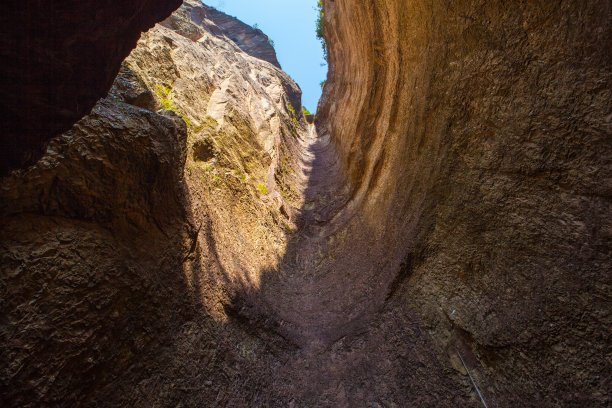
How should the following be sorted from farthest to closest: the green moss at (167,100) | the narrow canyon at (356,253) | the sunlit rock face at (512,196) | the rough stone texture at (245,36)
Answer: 1. the rough stone texture at (245,36)
2. the green moss at (167,100)
3. the sunlit rock face at (512,196)
4. the narrow canyon at (356,253)

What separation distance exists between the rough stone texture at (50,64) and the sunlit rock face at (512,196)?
14.5 feet

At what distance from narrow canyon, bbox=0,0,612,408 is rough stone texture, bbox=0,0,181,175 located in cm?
2

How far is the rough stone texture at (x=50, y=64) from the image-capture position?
87.4 inches

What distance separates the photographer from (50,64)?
248cm

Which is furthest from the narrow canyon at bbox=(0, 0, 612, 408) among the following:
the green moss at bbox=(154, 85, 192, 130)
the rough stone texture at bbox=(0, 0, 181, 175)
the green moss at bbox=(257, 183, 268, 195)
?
the green moss at bbox=(257, 183, 268, 195)

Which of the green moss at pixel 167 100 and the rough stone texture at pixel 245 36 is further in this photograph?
the rough stone texture at pixel 245 36

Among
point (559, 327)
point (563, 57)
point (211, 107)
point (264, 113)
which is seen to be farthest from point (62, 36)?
point (264, 113)

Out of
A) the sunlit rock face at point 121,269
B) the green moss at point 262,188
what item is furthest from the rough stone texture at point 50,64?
the green moss at point 262,188

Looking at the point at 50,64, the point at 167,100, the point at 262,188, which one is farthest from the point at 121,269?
the point at 262,188

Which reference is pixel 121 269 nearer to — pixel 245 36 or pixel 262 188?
pixel 262 188

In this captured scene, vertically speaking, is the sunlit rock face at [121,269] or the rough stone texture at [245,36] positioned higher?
the rough stone texture at [245,36]

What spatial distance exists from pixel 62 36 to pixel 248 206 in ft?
19.1

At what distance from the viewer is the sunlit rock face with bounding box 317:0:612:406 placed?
9.69ft

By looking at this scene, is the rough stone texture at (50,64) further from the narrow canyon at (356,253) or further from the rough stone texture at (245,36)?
the rough stone texture at (245,36)
